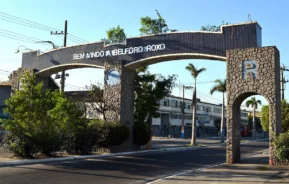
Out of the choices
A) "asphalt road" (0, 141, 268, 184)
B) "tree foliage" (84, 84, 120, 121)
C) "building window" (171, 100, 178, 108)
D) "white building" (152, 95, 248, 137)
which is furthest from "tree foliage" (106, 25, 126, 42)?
"building window" (171, 100, 178, 108)

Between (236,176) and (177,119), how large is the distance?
60207 mm

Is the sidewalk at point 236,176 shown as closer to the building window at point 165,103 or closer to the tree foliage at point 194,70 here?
the tree foliage at point 194,70

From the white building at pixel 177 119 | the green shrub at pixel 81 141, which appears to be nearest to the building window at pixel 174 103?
the white building at pixel 177 119

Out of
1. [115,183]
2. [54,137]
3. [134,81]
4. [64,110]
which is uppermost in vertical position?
[134,81]

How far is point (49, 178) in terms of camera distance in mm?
12398

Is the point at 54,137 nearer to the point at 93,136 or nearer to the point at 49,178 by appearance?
the point at 93,136

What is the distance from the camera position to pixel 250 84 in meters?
18.1

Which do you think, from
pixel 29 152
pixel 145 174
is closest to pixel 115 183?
pixel 145 174

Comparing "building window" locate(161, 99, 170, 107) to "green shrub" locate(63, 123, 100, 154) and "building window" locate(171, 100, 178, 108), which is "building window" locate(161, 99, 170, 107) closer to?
"building window" locate(171, 100, 178, 108)

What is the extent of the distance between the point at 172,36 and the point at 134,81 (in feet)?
20.4

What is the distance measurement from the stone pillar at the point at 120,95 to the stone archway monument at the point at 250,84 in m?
8.92

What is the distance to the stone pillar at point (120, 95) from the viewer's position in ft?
81.4

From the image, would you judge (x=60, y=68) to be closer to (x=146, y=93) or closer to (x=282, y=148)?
(x=146, y=93)

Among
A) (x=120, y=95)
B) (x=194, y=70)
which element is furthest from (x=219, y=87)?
(x=120, y=95)
